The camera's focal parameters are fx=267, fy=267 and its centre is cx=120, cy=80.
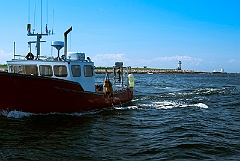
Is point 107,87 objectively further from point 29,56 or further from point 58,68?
point 29,56

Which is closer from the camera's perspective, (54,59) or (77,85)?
(77,85)

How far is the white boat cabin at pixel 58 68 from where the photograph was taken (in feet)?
46.5

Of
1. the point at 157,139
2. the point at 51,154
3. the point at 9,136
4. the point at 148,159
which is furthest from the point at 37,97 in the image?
the point at 148,159

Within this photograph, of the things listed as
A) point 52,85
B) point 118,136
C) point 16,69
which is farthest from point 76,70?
point 118,136

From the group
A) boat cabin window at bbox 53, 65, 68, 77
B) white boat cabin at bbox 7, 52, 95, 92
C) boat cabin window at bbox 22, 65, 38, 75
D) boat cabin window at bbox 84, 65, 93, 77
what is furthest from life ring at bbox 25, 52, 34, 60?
boat cabin window at bbox 84, 65, 93, 77

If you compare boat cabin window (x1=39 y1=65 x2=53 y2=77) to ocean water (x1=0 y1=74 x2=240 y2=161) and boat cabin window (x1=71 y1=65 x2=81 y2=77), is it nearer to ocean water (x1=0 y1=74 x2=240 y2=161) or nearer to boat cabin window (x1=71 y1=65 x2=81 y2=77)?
boat cabin window (x1=71 y1=65 x2=81 y2=77)

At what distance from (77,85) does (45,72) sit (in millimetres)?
1968

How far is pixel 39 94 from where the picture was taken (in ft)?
41.6

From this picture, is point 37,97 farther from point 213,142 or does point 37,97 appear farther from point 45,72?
point 213,142

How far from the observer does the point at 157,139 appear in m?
10.4

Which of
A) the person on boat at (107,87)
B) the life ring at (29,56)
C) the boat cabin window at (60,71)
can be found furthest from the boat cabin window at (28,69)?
the person on boat at (107,87)

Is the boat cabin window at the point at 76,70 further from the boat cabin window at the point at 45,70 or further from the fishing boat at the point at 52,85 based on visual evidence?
the boat cabin window at the point at 45,70

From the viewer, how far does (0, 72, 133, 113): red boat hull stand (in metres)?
12.2

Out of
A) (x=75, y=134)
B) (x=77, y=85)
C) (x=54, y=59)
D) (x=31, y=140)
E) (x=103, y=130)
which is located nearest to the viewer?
(x=31, y=140)
